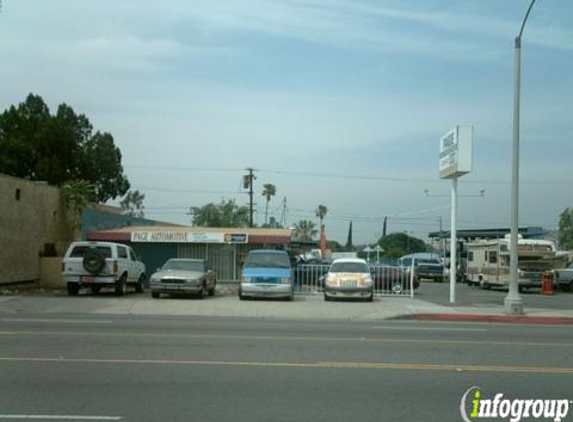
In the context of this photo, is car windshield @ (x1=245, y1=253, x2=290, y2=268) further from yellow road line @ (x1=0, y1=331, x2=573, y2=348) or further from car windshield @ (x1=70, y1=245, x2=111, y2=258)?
yellow road line @ (x1=0, y1=331, x2=573, y2=348)

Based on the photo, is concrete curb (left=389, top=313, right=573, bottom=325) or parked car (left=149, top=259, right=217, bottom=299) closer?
concrete curb (left=389, top=313, right=573, bottom=325)

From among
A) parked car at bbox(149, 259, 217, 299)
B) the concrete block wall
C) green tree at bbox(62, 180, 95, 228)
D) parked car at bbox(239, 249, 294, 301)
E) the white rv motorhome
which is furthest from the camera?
the white rv motorhome

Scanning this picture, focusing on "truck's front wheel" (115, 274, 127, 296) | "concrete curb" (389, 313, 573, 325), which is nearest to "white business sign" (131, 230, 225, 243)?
"truck's front wheel" (115, 274, 127, 296)

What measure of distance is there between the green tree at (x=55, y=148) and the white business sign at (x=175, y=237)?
1635 centimetres

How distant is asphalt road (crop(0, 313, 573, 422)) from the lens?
752 centimetres

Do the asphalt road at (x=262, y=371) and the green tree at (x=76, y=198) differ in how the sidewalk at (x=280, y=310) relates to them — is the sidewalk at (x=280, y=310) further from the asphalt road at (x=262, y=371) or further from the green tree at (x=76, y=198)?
the green tree at (x=76, y=198)

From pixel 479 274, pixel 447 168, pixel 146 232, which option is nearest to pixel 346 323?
pixel 447 168

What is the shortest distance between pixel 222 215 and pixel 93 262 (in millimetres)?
61834

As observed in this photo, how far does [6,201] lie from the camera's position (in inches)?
1118

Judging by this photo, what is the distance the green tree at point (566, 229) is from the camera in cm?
8912

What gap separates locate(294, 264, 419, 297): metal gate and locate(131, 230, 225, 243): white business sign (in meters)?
4.50

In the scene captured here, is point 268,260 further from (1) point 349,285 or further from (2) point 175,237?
(2) point 175,237

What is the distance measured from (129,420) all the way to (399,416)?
267cm

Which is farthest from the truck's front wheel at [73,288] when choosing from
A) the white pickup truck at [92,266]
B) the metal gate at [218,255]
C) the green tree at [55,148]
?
the green tree at [55,148]
